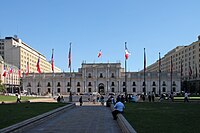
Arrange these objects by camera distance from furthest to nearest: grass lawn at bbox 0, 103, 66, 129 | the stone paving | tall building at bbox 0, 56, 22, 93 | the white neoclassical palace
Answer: the white neoclassical palace, tall building at bbox 0, 56, 22, 93, grass lawn at bbox 0, 103, 66, 129, the stone paving

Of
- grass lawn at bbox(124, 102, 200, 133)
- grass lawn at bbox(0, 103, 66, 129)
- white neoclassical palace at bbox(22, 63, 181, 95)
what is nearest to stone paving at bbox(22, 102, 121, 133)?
grass lawn at bbox(124, 102, 200, 133)

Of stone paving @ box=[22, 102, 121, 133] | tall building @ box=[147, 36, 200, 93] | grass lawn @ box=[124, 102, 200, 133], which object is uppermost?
tall building @ box=[147, 36, 200, 93]

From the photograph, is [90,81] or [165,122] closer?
[165,122]

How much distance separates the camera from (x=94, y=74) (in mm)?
120375

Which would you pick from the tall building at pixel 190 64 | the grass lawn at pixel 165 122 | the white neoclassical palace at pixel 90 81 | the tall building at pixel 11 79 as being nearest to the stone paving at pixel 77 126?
the grass lawn at pixel 165 122

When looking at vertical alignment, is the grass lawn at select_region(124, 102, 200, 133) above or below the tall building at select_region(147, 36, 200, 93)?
below

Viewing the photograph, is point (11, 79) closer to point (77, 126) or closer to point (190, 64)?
point (190, 64)

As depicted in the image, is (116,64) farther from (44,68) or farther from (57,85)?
(44,68)

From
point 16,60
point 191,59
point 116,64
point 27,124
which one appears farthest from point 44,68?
point 27,124

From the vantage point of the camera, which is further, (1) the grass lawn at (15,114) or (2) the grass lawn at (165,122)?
(1) the grass lawn at (15,114)

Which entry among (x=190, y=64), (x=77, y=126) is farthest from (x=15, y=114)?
(x=190, y=64)

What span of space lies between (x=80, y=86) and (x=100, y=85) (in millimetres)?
7898

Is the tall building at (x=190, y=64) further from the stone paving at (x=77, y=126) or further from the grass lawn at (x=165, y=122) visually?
the stone paving at (x=77, y=126)

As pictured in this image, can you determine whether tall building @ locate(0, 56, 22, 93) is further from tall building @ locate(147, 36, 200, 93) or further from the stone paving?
the stone paving
